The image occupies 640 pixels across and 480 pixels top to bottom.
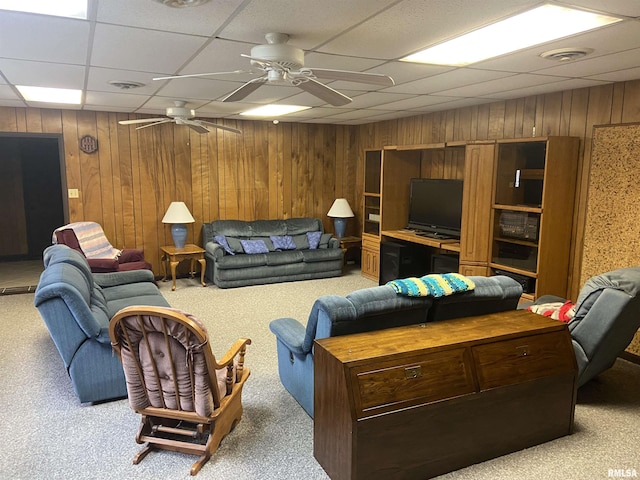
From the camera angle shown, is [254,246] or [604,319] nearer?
[604,319]

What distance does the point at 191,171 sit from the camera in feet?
22.3

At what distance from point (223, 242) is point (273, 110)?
1909mm

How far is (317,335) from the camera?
2627 millimetres

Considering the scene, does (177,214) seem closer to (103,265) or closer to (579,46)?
(103,265)

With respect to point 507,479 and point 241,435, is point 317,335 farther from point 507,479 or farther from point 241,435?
point 507,479

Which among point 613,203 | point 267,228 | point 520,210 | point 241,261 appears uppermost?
point 613,203

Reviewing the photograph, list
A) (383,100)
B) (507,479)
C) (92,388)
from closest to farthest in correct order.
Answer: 1. (507,479)
2. (92,388)
3. (383,100)

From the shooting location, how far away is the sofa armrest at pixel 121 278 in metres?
4.64

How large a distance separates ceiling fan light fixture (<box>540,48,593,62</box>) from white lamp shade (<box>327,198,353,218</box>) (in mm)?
4390

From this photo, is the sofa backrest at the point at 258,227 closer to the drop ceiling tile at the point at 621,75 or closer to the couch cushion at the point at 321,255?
the couch cushion at the point at 321,255

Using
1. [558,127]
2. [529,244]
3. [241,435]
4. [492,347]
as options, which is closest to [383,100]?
[558,127]

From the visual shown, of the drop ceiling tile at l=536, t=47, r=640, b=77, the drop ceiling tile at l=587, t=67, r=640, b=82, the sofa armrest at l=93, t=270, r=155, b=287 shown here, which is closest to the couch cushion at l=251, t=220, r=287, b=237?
the sofa armrest at l=93, t=270, r=155, b=287

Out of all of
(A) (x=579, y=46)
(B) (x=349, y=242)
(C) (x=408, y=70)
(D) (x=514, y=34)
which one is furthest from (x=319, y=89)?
(B) (x=349, y=242)

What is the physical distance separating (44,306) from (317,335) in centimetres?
173
